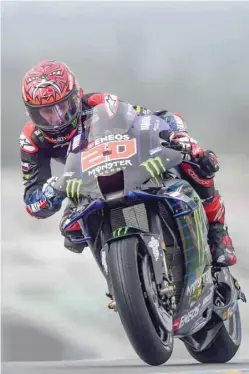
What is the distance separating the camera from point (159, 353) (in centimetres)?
479

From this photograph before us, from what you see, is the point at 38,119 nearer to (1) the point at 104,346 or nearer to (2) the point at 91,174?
(2) the point at 91,174

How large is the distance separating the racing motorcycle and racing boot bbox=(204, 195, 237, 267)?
0.38m

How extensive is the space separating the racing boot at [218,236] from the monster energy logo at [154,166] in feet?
3.81

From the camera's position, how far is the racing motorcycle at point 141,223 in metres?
4.66

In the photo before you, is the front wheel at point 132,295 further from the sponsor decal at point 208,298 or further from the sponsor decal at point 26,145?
the sponsor decal at point 26,145

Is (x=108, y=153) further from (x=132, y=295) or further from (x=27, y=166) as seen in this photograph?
(x=27, y=166)

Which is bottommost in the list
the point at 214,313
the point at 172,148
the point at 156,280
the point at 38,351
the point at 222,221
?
the point at 38,351

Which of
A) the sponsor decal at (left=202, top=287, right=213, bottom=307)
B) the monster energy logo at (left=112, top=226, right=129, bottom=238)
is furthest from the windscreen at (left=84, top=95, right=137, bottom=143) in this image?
the sponsor decal at (left=202, top=287, right=213, bottom=307)

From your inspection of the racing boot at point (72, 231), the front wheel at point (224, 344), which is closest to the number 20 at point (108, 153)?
the racing boot at point (72, 231)

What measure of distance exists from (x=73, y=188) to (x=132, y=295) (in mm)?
814

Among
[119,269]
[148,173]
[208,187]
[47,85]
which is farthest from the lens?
[208,187]

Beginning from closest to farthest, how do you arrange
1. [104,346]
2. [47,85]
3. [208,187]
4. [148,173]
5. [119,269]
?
[119,269] → [148,173] → [47,85] → [208,187] → [104,346]

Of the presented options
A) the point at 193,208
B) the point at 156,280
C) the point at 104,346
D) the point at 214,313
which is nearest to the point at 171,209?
the point at 193,208

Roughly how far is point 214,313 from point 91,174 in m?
1.71
